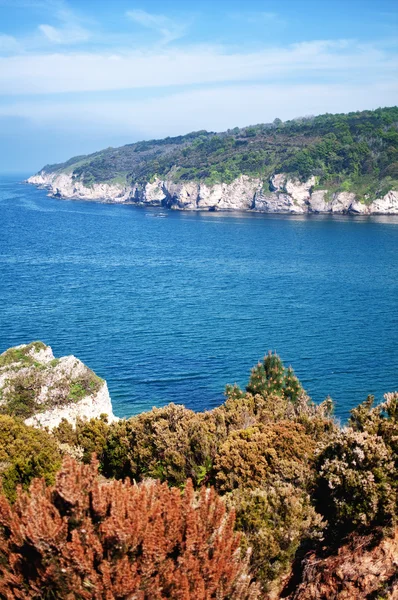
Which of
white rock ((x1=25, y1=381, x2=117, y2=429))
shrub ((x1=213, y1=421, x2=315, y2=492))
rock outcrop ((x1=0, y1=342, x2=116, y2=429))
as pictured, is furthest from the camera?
rock outcrop ((x1=0, y1=342, x2=116, y2=429))

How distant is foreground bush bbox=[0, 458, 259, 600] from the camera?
10.1m

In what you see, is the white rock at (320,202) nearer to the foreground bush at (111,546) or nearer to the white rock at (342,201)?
the white rock at (342,201)

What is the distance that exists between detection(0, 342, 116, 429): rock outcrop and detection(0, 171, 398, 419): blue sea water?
305 inches

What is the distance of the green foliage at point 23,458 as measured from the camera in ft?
64.8

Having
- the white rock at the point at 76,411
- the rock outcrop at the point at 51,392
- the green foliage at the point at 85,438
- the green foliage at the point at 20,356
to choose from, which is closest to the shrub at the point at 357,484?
the green foliage at the point at 85,438

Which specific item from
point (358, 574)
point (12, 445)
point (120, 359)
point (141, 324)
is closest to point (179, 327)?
point (141, 324)

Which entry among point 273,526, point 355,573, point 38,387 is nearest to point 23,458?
point 273,526

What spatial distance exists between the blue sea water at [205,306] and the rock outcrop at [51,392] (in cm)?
775

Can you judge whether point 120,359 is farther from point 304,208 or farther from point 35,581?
point 304,208

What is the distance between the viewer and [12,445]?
70.2 feet

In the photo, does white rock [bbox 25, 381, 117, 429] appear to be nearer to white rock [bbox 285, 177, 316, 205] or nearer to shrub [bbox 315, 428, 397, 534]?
shrub [bbox 315, 428, 397, 534]

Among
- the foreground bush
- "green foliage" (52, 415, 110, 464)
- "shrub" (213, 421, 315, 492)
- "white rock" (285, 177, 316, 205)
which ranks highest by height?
"white rock" (285, 177, 316, 205)

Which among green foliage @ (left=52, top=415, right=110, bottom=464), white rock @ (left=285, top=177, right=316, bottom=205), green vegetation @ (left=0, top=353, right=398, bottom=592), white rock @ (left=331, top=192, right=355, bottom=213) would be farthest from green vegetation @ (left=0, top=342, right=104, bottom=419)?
white rock @ (left=285, top=177, right=316, bottom=205)

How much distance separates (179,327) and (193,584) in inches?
2035
